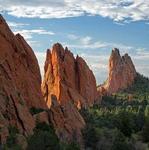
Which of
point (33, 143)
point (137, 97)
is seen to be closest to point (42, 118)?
point (33, 143)

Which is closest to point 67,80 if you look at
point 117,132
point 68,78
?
point 68,78

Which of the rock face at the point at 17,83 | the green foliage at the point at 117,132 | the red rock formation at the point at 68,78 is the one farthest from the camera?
the red rock formation at the point at 68,78

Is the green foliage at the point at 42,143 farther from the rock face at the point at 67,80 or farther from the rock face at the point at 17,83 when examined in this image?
the rock face at the point at 67,80

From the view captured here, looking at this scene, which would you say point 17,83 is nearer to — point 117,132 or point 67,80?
point 117,132

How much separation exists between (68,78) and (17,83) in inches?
2358

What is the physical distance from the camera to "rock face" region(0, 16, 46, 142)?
8181 centimetres

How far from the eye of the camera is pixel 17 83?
98938mm

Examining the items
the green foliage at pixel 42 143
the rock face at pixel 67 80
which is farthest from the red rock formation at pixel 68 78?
→ the green foliage at pixel 42 143

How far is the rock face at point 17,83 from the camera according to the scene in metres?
81.8

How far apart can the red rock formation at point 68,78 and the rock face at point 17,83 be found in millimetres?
37580

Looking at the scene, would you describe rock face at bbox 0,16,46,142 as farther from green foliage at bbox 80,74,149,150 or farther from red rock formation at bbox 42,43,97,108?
red rock formation at bbox 42,43,97,108

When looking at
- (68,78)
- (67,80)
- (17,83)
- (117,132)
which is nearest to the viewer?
(117,132)

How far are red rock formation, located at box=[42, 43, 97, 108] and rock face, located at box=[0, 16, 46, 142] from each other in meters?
37.6

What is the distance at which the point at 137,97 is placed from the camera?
197 meters
